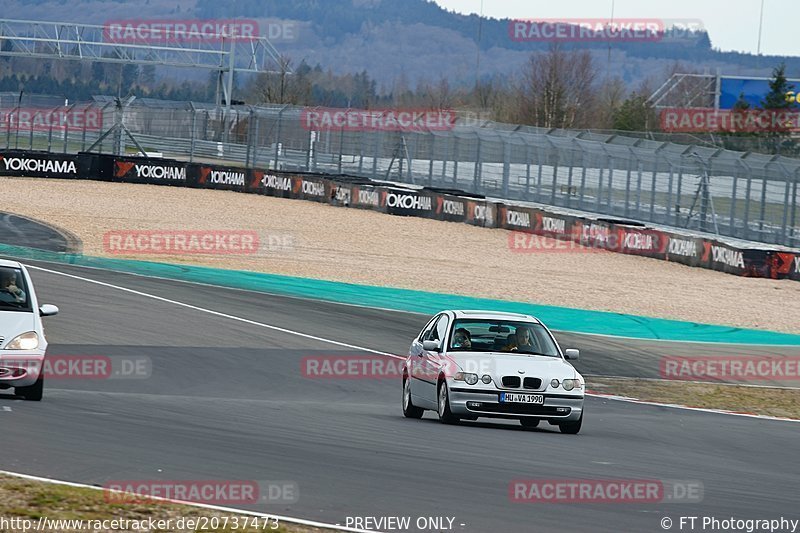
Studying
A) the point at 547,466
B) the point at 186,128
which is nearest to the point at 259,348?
the point at 547,466

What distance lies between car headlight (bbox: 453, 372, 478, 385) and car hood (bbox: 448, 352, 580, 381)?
5cm

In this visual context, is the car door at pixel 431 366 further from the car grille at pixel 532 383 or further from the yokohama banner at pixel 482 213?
the yokohama banner at pixel 482 213

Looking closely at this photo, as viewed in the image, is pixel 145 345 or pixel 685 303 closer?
pixel 145 345

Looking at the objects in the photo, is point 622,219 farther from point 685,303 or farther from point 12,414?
point 12,414

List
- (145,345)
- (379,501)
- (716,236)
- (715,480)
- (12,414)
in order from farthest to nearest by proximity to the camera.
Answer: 1. (716,236)
2. (145,345)
3. (12,414)
4. (715,480)
5. (379,501)

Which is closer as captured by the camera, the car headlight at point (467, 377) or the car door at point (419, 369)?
the car headlight at point (467, 377)

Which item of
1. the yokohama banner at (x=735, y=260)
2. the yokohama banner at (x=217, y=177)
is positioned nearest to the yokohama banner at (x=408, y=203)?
the yokohama banner at (x=217, y=177)

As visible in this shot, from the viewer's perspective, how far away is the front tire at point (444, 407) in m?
12.6

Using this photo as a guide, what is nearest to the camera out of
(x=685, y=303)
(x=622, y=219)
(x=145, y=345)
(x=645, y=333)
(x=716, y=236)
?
(x=145, y=345)

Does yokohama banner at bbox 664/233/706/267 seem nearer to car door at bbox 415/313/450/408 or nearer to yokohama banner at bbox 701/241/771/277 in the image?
yokohama banner at bbox 701/241/771/277

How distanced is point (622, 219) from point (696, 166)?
3.61 m

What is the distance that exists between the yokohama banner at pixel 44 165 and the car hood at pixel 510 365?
1398 inches

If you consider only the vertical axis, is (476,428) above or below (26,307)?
below

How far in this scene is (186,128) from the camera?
5812 cm
